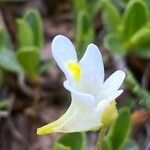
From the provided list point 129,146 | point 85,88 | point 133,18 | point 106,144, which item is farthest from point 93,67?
point 133,18

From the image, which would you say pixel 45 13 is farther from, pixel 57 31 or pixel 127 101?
pixel 127 101

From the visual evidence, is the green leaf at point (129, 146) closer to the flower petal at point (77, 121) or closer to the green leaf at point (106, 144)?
the green leaf at point (106, 144)

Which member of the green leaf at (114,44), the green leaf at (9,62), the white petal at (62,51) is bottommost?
the green leaf at (9,62)

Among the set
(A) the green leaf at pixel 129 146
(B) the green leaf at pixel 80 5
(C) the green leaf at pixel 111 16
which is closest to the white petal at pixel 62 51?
(A) the green leaf at pixel 129 146

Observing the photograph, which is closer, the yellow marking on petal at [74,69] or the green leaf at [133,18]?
the yellow marking on petal at [74,69]

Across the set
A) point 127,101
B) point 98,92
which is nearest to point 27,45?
point 127,101

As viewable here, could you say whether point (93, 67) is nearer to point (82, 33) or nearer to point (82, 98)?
point (82, 98)
